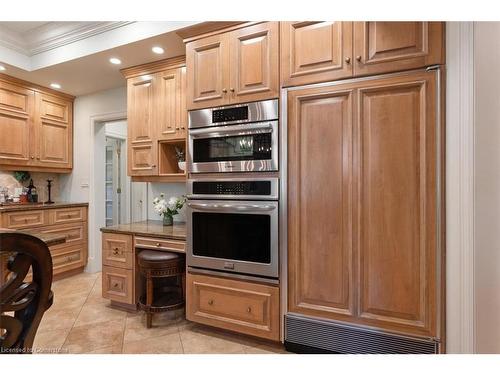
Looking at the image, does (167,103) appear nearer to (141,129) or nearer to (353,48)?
(141,129)

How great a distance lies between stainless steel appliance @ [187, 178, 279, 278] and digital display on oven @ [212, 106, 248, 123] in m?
0.45

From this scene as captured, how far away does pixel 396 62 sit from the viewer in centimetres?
156

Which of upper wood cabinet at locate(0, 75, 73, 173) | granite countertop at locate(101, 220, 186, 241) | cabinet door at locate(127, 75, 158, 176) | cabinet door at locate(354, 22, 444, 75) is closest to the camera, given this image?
cabinet door at locate(354, 22, 444, 75)

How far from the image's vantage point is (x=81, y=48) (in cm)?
266

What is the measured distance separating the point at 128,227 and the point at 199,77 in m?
1.60

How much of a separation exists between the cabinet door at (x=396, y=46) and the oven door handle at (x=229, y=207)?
3.35ft

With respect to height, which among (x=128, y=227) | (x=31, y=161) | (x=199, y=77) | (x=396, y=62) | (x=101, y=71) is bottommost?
(x=128, y=227)

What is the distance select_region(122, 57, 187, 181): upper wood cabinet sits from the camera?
2627mm

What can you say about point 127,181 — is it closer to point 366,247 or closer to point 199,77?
point 199,77

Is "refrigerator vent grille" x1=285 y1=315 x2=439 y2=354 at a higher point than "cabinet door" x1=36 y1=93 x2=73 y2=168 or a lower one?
lower

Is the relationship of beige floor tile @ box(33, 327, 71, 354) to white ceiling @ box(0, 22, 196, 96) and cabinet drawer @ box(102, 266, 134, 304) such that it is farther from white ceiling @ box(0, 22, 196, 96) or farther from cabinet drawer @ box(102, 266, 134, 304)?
white ceiling @ box(0, 22, 196, 96)

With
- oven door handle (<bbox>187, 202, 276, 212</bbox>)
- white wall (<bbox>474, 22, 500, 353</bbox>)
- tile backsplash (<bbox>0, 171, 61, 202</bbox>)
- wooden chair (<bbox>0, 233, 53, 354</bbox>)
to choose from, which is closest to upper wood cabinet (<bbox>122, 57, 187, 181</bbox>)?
oven door handle (<bbox>187, 202, 276, 212</bbox>)

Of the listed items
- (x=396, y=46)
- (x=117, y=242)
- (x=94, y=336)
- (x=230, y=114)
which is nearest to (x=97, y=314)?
(x=94, y=336)

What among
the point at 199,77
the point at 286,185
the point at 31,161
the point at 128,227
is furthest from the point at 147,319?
the point at 31,161
